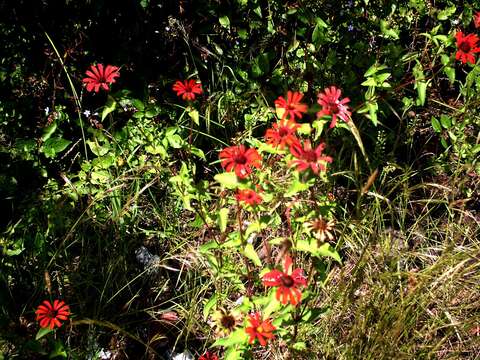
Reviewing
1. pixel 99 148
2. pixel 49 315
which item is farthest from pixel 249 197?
pixel 99 148

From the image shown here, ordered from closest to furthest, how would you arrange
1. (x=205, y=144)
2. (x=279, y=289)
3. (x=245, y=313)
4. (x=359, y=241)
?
(x=279, y=289)
(x=245, y=313)
(x=359, y=241)
(x=205, y=144)

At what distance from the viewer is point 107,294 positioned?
86.1 inches

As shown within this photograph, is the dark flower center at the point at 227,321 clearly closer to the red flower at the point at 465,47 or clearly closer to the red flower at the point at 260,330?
the red flower at the point at 260,330

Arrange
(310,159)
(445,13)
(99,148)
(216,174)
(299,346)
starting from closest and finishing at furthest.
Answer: (310,159) < (299,346) < (216,174) < (99,148) < (445,13)

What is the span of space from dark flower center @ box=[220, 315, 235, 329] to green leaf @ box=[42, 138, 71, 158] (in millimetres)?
1248

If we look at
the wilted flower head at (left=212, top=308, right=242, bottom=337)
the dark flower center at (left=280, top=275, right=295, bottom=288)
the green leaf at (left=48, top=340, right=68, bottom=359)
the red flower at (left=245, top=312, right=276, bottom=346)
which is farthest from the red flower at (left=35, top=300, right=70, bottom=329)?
the dark flower center at (left=280, top=275, right=295, bottom=288)

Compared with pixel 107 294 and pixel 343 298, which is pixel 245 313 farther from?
pixel 107 294

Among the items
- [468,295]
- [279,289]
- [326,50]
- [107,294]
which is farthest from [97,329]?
[326,50]

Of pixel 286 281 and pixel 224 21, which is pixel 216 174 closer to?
pixel 224 21

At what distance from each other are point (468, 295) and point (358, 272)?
0.60m

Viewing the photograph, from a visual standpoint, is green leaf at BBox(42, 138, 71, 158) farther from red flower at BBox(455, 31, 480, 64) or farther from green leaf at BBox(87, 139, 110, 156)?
red flower at BBox(455, 31, 480, 64)

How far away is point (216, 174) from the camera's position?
239cm

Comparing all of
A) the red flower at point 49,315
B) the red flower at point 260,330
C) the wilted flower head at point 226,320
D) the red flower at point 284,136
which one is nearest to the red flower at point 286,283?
the red flower at point 260,330

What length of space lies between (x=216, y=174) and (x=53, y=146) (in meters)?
0.76
